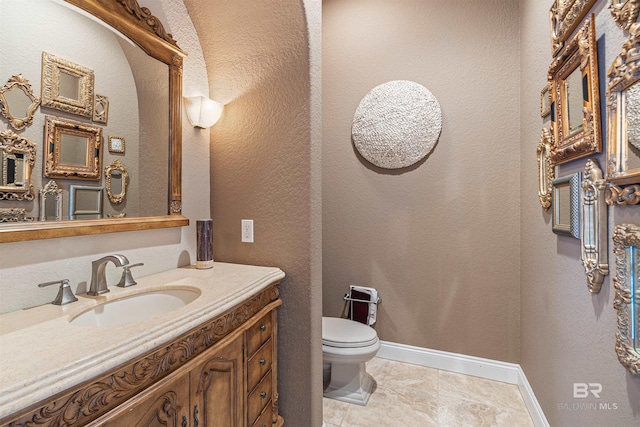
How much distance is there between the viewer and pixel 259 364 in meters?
1.32

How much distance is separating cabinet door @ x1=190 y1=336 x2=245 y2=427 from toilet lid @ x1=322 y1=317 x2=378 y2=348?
0.82 metres

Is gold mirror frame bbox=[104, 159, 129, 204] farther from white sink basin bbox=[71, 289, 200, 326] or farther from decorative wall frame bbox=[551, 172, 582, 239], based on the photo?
decorative wall frame bbox=[551, 172, 582, 239]

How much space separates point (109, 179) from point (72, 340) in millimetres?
764

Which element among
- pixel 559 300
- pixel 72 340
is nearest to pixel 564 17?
pixel 559 300

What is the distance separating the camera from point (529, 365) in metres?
1.89

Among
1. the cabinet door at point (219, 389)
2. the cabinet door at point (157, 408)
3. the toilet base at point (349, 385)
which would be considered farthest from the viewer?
the toilet base at point (349, 385)

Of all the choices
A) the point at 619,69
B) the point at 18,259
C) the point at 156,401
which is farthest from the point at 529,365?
the point at 18,259

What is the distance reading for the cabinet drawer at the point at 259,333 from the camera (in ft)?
4.03

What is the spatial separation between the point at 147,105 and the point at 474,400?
2563 millimetres

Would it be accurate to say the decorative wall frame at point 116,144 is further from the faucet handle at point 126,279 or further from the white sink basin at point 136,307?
the white sink basin at point 136,307

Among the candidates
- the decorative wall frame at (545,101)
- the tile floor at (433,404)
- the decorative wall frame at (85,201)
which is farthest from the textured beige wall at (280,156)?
the decorative wall frame at (545,101)

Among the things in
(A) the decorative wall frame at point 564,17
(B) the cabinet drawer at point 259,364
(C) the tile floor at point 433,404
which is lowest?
(C) the tile floor at point 433,404

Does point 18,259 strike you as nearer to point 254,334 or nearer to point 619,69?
point 254,334

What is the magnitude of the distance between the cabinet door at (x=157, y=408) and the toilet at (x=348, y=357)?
112 centimetres
